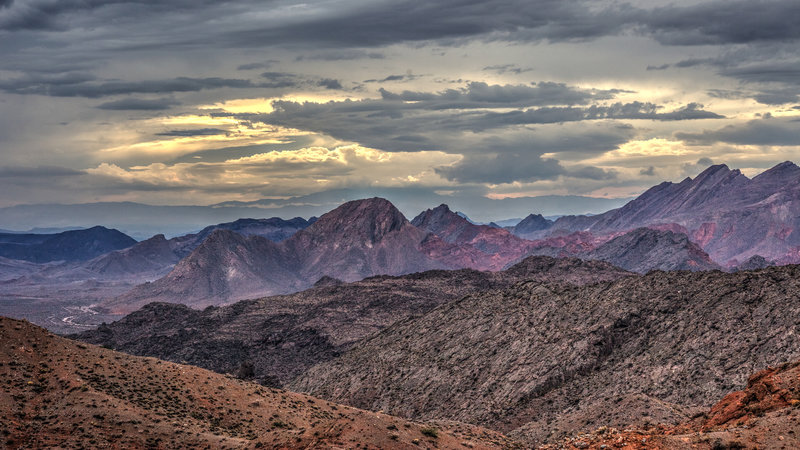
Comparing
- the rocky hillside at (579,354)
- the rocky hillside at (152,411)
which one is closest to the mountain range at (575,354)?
the rocky hillside at (579,354)

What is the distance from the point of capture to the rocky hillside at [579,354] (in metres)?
96.4

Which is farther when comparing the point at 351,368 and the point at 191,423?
the point at 351,368

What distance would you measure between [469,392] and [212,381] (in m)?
50.3

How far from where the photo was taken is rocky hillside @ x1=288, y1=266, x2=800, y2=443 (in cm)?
9644

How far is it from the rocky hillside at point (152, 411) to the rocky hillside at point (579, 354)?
2475cm

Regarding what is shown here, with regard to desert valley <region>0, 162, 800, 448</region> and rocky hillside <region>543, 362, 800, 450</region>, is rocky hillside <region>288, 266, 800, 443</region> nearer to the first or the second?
desert valley <region>0, 162, 800, 448</region>

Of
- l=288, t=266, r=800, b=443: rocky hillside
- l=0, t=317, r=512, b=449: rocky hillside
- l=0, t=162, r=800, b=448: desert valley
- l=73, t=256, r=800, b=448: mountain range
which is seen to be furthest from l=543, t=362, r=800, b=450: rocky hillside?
l=288, t=266, r=800, b=443: rocky hillside

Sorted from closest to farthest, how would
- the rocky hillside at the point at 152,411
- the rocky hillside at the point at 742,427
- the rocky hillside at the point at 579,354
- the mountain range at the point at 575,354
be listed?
the rocky hillside at the point at 742,427, the rocky hillside at the point at 152,411, the mountain range at the point at 575,354, the rocky hillside at the point at 579,354

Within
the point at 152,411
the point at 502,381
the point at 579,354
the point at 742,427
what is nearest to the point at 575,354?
the point at 579,354

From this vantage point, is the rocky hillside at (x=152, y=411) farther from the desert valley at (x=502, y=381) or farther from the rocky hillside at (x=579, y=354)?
the rocky hillside at (x=579, y=354)

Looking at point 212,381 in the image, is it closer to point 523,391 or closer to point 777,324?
point 523,391

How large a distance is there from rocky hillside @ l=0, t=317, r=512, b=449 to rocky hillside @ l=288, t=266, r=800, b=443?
81.2 feet

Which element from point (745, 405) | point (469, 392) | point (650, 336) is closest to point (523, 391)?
point (469, 392)

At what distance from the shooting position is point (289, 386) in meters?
159
